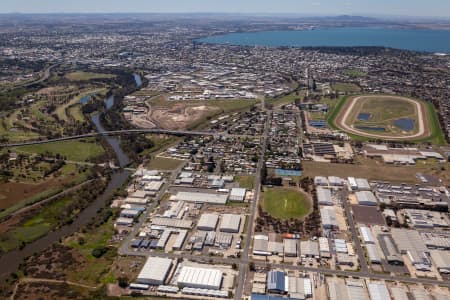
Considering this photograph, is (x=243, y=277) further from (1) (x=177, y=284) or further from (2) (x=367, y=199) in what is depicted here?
(2) (x=367, y=199)

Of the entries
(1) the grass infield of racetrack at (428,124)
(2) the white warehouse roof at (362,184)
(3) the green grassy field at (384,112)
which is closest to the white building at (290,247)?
(2) the white warehouse roof at (362,184)

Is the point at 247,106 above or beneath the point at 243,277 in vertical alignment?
above

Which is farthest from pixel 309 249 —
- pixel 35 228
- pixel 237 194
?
pixel 35 228

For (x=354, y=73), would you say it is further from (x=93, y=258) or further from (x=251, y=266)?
(x=93, y=258)

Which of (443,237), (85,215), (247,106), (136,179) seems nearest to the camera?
(443,237)

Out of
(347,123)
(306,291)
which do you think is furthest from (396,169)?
(306,291)

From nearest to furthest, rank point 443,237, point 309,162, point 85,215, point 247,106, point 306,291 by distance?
point 306,291, point 443,237, point 85,215, point 309,162, point 247,106

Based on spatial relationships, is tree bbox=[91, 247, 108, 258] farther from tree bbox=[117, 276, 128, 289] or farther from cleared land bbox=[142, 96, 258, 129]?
cleared land bbox=[142, 96, 258, 129]
